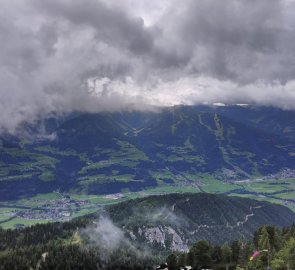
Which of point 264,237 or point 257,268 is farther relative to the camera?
point 264,237

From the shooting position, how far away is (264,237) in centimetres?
19825

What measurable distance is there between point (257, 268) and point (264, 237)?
22604 millimetres

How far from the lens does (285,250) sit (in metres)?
183

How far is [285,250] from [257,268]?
45.2ft

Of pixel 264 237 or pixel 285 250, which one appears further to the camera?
pixel 264 237

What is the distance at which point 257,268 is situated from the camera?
178125mm

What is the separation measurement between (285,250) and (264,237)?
52.2 feet
